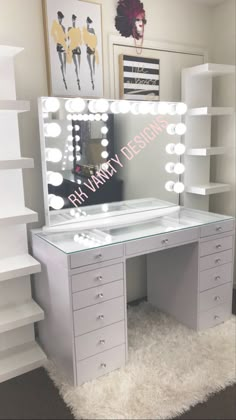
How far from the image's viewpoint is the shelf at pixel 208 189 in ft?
9.80

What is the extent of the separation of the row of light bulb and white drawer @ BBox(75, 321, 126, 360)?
1391 mm

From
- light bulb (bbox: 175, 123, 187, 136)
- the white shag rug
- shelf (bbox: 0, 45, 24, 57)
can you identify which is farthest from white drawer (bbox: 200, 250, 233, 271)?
shelf (bbox: 0, 45, 24, 57)

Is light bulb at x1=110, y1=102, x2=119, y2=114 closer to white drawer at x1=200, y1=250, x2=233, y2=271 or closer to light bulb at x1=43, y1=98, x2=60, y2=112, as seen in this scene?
light bulb at x1=43, y1=98, x2=60, y2=112

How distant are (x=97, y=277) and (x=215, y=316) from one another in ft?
3.67

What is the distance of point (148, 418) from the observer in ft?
6.06

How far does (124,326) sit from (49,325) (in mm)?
479

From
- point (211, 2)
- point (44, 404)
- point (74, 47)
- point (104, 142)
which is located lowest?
point (44, 404)

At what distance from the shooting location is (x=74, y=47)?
240cm

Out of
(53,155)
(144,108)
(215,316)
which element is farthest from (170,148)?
(215,316)

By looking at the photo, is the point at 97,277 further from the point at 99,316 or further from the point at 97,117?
the point at 97,117

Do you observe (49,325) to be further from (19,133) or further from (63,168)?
(19,133)

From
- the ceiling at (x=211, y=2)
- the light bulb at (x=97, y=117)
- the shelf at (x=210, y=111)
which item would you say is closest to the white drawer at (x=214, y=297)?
the shelf at (x=210, y=111)

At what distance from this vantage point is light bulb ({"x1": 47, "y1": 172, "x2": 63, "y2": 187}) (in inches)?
93.1

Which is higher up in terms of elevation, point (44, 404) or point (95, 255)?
point (95, 255)
